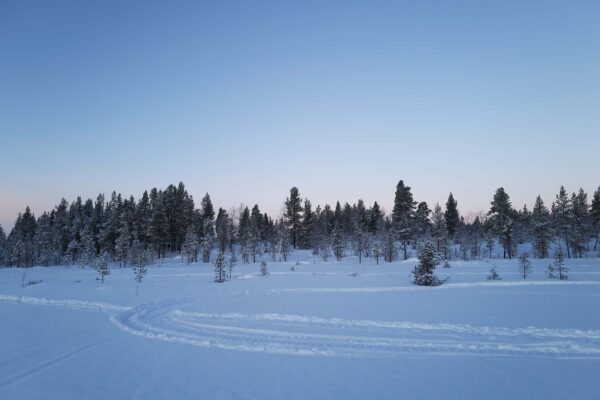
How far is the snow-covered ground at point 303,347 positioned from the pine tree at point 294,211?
171ft

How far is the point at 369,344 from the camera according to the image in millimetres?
11047

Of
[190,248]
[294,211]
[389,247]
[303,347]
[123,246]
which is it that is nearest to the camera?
[303,347]

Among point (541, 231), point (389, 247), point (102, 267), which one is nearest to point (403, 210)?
point (389, 247)

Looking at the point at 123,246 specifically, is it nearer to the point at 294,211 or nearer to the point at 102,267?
the point at 102,267

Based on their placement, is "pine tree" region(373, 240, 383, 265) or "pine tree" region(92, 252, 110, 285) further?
"pine tree" region(373, 240, 383, 265)

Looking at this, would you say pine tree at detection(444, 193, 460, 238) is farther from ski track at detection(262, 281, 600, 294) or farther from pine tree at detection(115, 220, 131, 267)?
pine tree at detection(115, 220, 131, 267)

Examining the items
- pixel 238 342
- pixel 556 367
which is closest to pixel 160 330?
pixel 238 342

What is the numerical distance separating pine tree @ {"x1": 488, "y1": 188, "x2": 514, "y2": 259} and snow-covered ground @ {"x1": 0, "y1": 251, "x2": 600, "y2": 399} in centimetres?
3549

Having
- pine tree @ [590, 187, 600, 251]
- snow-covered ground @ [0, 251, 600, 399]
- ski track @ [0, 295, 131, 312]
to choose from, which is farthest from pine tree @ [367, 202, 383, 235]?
ski track @ [0, 295, 131, 312]

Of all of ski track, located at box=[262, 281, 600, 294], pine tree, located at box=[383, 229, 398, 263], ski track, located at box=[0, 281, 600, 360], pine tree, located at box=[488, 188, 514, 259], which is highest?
pine tree, located at box=[488, 188, 514, 259]

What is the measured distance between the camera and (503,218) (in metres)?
54.2

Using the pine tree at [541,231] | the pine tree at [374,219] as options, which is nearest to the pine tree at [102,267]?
the pine tree at [541,231]

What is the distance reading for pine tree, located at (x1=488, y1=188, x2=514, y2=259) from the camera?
53.5 meters

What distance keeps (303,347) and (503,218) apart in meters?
55.2
